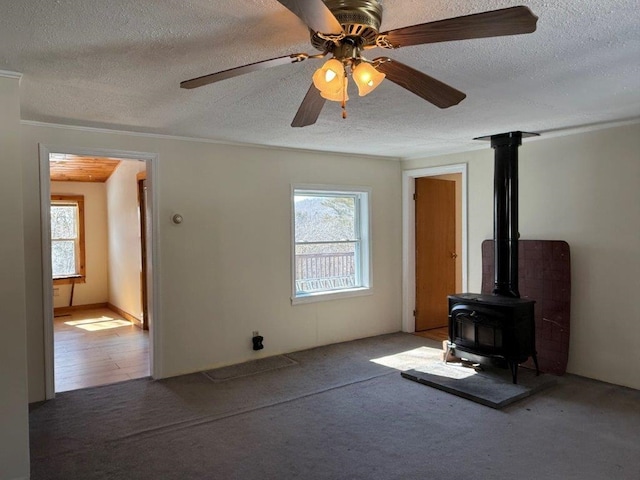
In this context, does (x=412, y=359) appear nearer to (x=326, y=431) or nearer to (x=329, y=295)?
(x=329, y=295)

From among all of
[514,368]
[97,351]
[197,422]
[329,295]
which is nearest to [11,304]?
[197,422]

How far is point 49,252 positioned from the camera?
11.9 ft

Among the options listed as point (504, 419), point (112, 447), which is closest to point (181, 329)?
point (112, 447)

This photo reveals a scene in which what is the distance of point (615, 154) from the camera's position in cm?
383

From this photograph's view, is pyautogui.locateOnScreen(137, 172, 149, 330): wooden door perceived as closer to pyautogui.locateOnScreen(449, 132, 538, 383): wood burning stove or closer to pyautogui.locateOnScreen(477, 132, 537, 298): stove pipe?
pyautogui.locateOnScreen(449, 132, 538, 383): wood burning stove

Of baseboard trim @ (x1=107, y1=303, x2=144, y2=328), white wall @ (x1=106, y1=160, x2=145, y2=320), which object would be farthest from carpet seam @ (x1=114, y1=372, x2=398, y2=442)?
white wall @ (x1=106, y1=160, x2=145, y2=320)

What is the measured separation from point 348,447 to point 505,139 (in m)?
2.95

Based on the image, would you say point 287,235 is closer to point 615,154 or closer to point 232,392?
point 232,392

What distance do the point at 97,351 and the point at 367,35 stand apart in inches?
191

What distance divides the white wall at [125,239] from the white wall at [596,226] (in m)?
4.74

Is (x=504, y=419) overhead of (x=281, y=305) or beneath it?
beneath

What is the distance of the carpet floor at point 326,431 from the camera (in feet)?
8.59

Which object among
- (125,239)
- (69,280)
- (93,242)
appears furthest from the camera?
(93,242)

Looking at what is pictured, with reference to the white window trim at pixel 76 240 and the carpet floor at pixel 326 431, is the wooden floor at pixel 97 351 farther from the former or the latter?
the white window trim at pixel 76 240
